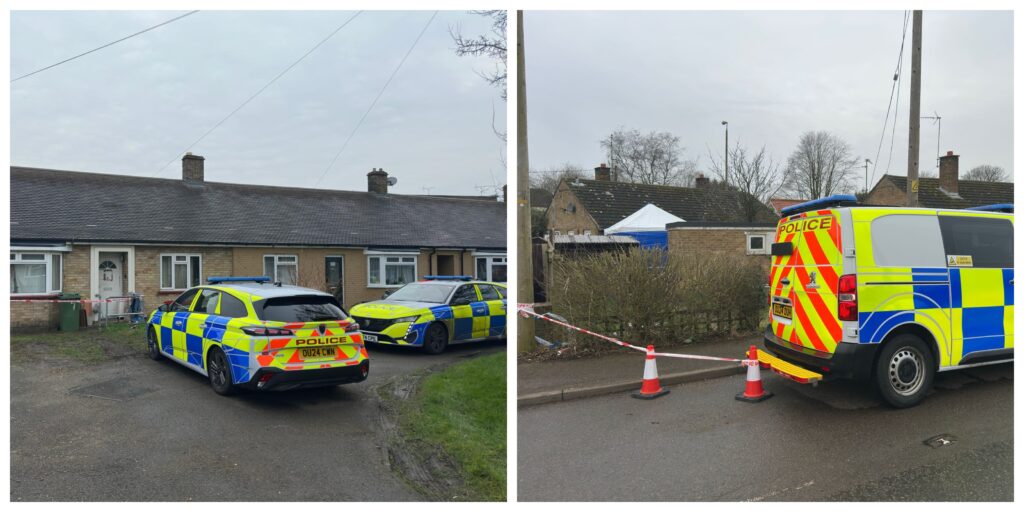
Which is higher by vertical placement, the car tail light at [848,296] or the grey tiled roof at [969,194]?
the grey tiled roof at [969,194]

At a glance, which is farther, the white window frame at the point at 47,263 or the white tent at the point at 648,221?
the white tent at the point at 648,221

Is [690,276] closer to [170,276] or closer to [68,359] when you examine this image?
[68,359]

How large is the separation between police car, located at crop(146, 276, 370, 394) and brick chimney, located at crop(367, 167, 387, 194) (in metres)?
14.4

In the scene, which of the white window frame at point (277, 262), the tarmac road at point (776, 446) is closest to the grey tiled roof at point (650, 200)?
the white window frame at point (277, 262)

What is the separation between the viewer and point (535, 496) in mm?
4105

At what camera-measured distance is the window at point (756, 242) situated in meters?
20.0

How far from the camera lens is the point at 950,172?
26062 mm

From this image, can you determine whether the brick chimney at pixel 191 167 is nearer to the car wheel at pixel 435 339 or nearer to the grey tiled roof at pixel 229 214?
the grey tiled roof at pixel 229 214

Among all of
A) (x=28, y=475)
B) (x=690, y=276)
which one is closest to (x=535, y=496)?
(x=28, y=475)

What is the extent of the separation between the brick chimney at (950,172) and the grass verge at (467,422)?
24702 mm

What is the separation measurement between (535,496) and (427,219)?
16.7m

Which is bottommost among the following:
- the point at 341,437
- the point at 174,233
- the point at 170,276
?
the point at 341,437

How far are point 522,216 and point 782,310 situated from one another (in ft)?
8.89
